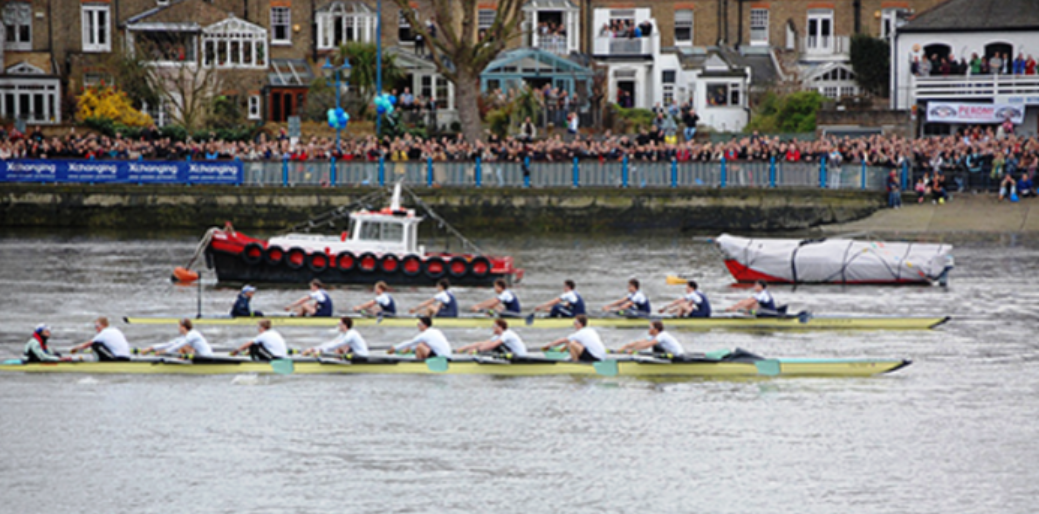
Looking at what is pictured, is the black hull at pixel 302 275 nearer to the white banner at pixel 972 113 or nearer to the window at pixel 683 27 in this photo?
the white banner at pixel 972 113

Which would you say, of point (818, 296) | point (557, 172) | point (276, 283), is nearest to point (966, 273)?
point (818, 296)

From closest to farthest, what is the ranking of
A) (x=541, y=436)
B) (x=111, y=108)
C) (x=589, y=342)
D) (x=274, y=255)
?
(x=541, y=436) → (x=589, y=342) → (x=274, y=255) → (x=111, y=108)

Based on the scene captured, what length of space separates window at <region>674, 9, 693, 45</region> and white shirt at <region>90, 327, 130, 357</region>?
4890 cm

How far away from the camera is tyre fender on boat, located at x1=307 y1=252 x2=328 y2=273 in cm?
3972

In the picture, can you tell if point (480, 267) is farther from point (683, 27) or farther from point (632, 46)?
point (683, 27)

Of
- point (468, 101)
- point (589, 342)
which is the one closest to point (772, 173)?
point (468, 101)

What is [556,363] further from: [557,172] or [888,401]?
[557,172]

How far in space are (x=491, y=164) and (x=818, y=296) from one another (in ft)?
54.4

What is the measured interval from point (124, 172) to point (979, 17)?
3528cm

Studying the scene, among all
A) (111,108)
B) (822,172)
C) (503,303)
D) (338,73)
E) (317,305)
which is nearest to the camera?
(317,305)

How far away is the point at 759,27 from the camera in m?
72.6

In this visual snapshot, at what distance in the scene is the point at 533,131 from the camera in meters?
56.9

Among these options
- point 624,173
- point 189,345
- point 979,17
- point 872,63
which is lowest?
point 189,345

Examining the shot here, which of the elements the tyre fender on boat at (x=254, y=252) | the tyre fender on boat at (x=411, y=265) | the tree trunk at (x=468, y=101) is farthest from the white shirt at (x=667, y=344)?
the tree trunk at (x=468, y=101)
